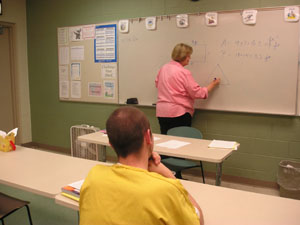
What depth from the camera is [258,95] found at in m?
3.45

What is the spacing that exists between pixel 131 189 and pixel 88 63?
3994mm

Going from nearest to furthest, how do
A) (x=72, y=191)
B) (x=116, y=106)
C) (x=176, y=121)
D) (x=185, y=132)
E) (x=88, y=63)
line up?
1. (x=72, y=191)
2. (x=185, y=132)
3. (x=176, y=121)
4. (x=116, y=106)
5. (x=88, y=63)

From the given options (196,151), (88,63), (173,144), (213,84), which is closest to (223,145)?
(196,151)

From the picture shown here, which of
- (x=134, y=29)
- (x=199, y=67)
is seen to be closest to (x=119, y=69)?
(x=134, y=29)

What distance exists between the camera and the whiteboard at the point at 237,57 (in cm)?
328

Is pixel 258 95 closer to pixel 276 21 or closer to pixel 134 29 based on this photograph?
pixel 276 21

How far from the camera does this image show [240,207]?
1460mm

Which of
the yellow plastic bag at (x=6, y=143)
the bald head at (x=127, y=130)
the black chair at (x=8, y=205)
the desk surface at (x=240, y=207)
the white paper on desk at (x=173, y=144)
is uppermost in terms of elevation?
the bald head at (x=127, y=130)

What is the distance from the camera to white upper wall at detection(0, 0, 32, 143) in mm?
5090

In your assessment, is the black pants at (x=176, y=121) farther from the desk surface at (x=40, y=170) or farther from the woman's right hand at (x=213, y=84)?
the desk surface at (x=40, y=170)

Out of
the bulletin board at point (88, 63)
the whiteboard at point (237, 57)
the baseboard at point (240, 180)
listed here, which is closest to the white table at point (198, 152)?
the whiteboard at point (237, 57)

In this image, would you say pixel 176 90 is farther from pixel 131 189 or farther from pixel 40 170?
pixel 131 189

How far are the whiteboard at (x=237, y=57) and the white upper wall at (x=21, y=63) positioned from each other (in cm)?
238

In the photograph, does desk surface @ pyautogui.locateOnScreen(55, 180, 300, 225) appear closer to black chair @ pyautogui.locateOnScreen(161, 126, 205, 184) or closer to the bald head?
the bald head
